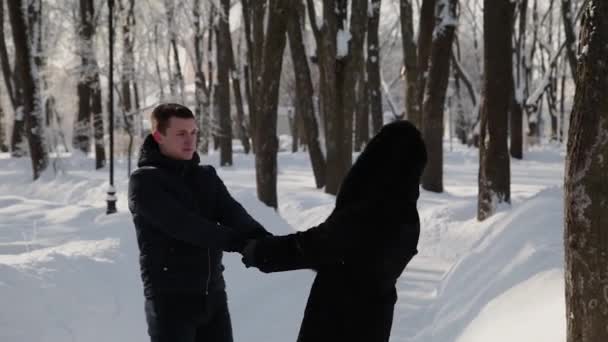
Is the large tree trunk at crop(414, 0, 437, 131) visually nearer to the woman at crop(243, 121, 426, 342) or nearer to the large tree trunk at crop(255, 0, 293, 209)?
the large tree trunk at crop(255, 0, 293, 209)

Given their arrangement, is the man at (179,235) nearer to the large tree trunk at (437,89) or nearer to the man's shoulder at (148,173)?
the man's shoulder at (148,173)

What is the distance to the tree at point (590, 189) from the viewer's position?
3.65m

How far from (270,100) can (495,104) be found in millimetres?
3816

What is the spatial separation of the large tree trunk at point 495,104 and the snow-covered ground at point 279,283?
46cm

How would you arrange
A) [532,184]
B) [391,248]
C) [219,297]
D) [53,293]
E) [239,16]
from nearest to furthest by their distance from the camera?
[391,248] < [219,297] < [53,293] < [532,184] < [239,16]

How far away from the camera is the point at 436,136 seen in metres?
15.2

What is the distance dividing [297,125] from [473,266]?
37550 millimetres

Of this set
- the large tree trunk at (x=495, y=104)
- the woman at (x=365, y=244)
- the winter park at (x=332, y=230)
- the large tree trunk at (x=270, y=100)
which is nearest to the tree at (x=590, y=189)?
the winter park at (x=332, y=230)

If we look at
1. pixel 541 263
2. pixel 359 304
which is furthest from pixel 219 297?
pixel 541 263

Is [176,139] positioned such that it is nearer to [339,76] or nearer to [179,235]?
[179,235]

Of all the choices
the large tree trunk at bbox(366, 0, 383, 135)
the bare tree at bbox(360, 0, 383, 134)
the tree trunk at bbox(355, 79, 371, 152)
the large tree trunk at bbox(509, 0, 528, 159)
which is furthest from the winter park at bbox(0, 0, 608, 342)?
the tree trunk at bbox(355, 79, 371, 152)

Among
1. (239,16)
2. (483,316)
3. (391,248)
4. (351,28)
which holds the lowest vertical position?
(483,316)

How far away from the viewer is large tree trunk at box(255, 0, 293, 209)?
38.4ft

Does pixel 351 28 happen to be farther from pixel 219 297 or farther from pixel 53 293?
pixel 219 297
